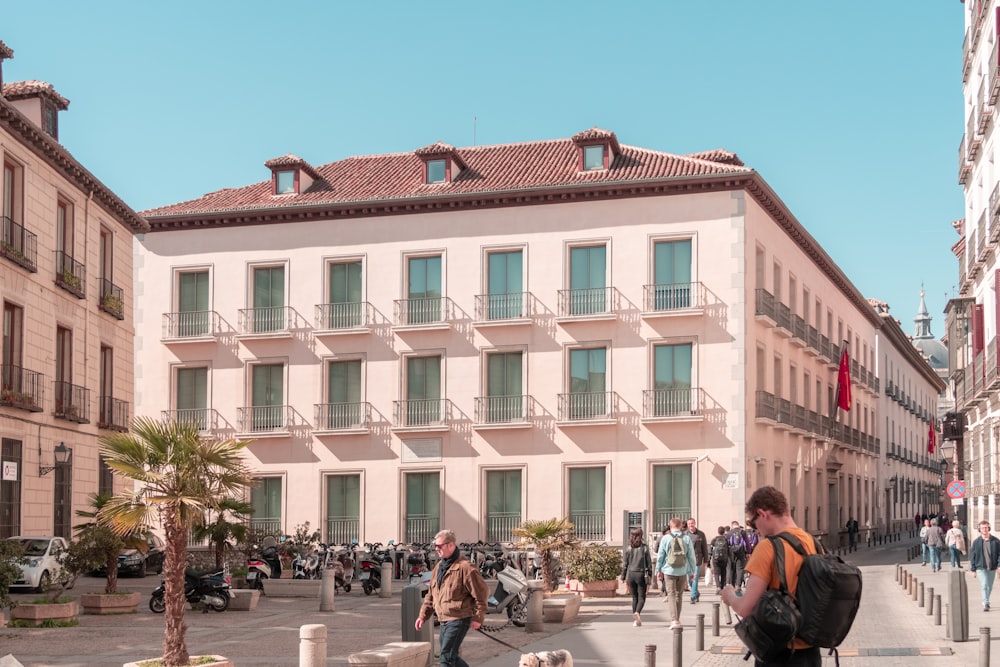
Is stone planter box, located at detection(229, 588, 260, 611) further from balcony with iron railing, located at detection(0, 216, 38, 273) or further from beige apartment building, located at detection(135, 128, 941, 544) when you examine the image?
beige apartment building, located at detection(135, 128, 941, 544)

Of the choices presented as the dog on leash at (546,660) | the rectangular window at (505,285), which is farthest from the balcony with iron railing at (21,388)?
the dog on leash at (546,660)

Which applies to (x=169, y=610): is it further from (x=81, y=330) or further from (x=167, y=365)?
(x=167, y=365)

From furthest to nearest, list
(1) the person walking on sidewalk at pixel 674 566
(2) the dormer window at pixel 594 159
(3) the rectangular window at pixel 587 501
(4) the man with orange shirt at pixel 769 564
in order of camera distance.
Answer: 1. (2) the dormer window at pixel 594 159
2. (3) the rectangular window at pixel 587 501
3. (1) the person walking on sidewalk at pixel 674 566
4. (4) the man with orange shirt at pixel 769 564

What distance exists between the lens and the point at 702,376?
39969 mm

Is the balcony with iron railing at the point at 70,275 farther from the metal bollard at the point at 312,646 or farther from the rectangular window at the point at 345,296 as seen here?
the metal bollard at the point at 312,646

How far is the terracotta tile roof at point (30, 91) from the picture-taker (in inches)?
1325

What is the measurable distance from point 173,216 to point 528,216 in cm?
1189

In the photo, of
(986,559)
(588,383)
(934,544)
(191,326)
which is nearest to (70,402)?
(191,326)

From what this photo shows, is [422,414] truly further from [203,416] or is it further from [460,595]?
[460,595]

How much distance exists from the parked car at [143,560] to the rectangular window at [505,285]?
12159 millimetres

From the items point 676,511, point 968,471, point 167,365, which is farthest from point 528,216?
point 968,471

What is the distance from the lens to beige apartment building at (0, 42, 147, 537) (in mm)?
29359

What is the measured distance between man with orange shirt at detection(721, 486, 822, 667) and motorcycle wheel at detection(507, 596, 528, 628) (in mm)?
13394

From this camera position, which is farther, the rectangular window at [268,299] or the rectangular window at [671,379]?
the rectangular window at [268,299]
